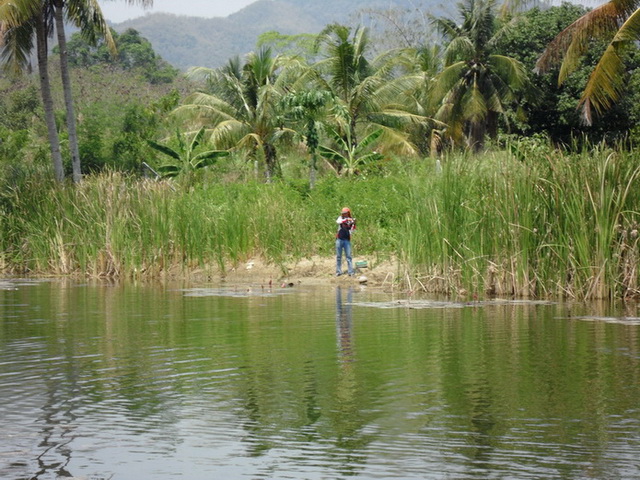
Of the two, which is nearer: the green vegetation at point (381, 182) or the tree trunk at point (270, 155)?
the green vegetation at point (381, 182)

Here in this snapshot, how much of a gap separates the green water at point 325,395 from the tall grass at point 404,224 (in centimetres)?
147

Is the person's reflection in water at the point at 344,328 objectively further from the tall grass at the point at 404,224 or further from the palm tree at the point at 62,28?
the palm tree at the point at 62,28

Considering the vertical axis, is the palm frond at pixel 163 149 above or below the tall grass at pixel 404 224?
above

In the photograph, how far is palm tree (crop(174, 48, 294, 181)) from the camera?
43500 millimetres

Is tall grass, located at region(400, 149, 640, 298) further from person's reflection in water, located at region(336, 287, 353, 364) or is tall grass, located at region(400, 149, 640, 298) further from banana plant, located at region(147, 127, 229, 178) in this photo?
banana plant, located at region(147, 127, 229, 178)

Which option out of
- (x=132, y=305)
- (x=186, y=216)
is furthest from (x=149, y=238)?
(x=132, y=305)

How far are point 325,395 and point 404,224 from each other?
36.8 feet

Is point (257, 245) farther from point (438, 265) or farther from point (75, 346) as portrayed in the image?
point (75, 346)

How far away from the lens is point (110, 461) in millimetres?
5516

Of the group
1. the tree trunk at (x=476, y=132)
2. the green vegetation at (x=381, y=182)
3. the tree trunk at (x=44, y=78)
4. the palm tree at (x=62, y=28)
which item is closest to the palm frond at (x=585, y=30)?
the green vegetation at (x=381, y=182)

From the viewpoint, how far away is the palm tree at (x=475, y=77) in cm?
4616

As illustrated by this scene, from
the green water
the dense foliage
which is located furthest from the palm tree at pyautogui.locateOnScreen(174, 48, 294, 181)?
the dense foliage

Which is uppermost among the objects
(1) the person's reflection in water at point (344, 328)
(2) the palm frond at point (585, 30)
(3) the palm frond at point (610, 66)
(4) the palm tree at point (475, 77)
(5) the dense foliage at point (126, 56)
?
(5) the dense foliage at point (126, 56)

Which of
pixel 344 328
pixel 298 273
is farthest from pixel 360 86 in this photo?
pixel 344 328
